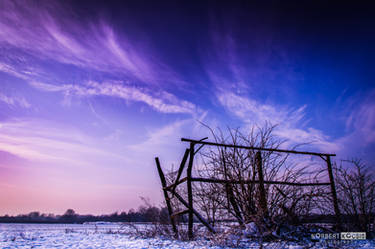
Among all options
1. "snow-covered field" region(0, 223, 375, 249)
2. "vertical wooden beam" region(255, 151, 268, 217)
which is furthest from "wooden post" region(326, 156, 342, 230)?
"vertical wooden beam" region(255, 151, 268, 217)

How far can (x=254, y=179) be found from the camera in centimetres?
520

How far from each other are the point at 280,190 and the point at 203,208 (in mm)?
2545

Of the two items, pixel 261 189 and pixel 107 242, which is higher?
pixel 261 189

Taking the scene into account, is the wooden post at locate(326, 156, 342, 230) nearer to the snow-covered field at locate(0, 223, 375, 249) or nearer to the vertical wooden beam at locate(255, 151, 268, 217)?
the snow-covered field at locate(0, 223, 375, 249)

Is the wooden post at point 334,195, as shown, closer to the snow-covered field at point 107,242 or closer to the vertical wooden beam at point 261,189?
the snow-covered field at point 107,242

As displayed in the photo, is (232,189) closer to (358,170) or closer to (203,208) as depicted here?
(203,208)

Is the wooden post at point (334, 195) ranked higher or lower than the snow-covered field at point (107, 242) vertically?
higher

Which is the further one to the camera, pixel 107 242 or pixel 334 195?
pixel 107 242

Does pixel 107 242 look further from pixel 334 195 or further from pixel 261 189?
pixel 334 195

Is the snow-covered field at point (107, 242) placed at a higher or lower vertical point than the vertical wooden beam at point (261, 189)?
lower

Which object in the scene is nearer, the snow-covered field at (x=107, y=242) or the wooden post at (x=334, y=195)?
the snow-covered field at (x=107, y=242)

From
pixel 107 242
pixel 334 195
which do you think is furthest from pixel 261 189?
pixel 107 242

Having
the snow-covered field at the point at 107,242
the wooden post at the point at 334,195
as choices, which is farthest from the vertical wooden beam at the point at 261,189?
the wooden post at the point at 334,195

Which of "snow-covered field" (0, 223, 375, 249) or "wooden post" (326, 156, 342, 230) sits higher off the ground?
"wooden post" (326, 156, 342, 230)
